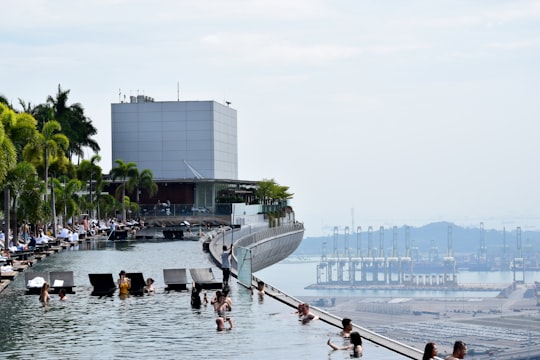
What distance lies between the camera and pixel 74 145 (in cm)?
13288

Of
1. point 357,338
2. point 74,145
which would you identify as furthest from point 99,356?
point 74,145

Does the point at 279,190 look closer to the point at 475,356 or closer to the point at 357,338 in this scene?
the point at 475,356

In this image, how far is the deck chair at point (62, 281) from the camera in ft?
129

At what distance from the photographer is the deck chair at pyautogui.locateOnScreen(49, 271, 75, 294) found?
129 feet

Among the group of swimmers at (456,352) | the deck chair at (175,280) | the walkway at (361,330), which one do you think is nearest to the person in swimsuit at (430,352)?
the group of swimmers at (456,352)

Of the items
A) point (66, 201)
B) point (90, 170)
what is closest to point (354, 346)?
point (66, 201)

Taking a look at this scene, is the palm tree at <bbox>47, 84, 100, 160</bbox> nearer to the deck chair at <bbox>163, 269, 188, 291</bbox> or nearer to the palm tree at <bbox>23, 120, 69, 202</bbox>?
the palm tree at <bbox>23, 120, 69, 202</bbox>

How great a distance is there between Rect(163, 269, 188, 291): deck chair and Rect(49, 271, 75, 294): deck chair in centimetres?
343

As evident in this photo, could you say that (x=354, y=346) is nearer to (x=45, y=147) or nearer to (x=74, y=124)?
(x=45, y=147)

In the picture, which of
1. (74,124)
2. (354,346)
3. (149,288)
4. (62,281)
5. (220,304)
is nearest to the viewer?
(354,346)

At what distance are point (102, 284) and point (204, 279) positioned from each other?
11.8ft

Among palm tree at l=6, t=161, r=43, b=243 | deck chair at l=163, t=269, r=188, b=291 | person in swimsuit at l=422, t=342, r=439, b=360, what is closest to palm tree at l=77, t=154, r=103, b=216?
palm tree at l=6, t=161, r=43, b=243

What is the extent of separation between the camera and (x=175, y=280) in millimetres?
41281

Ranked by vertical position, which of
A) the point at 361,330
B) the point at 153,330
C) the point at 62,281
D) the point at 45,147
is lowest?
the point at 361,330
